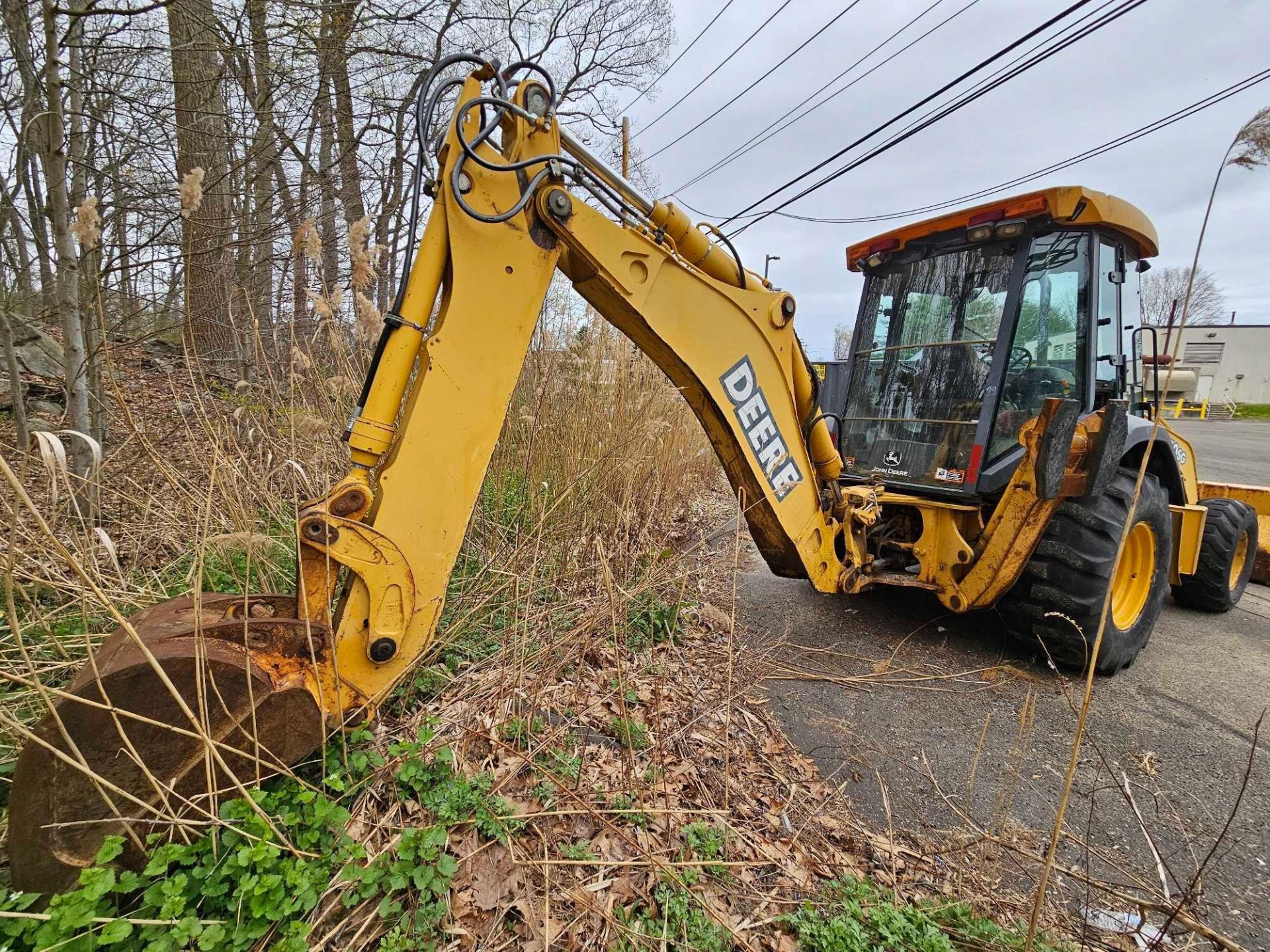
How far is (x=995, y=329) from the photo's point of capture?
309cm

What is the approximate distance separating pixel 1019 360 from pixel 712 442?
188cm

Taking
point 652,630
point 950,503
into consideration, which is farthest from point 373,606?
point 950,503

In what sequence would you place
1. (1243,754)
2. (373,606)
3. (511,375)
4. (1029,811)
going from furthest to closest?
(1243,754)
(1029,811)
(511,375)
(373,606)

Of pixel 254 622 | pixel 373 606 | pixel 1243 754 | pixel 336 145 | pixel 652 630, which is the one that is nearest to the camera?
pixel 254 622

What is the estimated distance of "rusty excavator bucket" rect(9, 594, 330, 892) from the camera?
114 centimetres

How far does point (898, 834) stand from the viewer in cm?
184

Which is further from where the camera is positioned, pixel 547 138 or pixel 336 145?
pixel 336 145

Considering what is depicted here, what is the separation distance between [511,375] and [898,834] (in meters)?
1.92

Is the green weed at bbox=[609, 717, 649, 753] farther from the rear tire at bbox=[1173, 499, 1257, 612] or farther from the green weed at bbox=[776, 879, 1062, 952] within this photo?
the rear tire at bbox=[1173, 499, 1257, 612]

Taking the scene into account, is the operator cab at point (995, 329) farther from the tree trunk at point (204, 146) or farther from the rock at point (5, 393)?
the rock at point (5, 393)

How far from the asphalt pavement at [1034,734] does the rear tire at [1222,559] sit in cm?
→ 21

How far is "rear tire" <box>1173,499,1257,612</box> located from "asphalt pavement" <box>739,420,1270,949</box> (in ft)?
0.69

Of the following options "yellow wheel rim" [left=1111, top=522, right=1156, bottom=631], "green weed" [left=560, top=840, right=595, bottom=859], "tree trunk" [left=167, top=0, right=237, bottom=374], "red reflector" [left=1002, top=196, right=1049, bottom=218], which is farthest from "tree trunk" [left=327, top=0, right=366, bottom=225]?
"yellow wheel rim" [left=1111, top=522, right=1156, bottom=631]

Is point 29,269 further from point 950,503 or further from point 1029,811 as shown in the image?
point 1029,811
